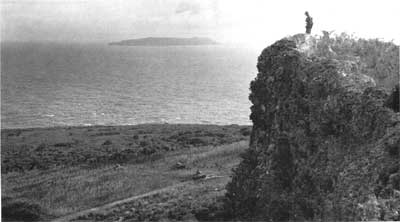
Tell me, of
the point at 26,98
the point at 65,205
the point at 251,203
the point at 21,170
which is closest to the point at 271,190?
the point at 251,203

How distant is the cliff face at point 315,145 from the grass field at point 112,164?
655 centimetres

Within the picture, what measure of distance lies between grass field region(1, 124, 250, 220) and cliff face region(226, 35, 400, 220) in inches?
258

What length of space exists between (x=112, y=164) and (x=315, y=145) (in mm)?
33052

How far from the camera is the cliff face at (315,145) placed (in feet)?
39.0

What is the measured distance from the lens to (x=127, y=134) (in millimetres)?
68375

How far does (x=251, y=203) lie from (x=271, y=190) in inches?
67.3

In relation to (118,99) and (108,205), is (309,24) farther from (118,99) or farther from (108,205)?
(118,99)

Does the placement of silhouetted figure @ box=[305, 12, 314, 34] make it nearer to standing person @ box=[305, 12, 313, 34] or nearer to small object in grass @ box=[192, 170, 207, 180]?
standing person @ box=[305, 12, 313, 34]

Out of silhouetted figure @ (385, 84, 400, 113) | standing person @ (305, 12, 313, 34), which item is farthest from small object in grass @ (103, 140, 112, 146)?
silhouetted figure @ (385, 84, 400, 113)

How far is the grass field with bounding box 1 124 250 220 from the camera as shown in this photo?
99.2ft

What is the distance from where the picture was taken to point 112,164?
46406mm

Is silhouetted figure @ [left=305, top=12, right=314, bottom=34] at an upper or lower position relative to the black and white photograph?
upper

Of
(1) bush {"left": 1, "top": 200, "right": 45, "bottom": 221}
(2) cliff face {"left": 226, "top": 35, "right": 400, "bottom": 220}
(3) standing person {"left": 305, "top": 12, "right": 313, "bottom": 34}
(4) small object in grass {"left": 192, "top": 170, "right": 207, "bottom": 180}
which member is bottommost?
(1) bush {"left": 1, "top": 200, "right": 45, "bottom": 221}

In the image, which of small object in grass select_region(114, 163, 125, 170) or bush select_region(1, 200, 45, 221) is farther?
small object in grass select_region(114, 163, 125, 170)
